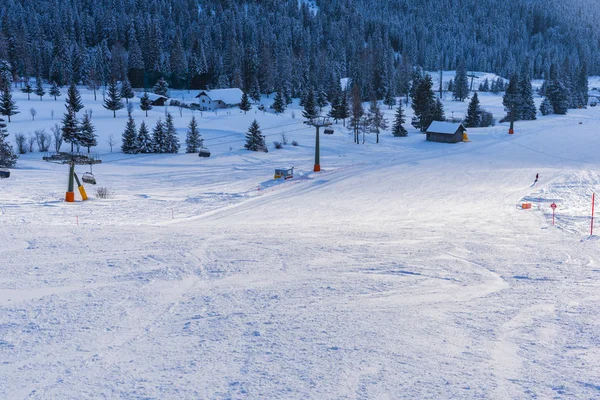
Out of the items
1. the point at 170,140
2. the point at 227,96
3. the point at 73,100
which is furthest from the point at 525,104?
the point at 73,100

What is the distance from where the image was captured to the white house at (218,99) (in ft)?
298

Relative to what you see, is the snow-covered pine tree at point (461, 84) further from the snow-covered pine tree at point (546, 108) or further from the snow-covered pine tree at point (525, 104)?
the snow-covered pine tree at point (525, 104)

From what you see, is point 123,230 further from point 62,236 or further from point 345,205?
point 345,205

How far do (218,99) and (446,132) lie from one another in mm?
44738

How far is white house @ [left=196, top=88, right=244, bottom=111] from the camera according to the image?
9088cm

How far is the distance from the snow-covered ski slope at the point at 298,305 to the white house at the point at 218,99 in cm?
6598

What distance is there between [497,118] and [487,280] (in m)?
83.1

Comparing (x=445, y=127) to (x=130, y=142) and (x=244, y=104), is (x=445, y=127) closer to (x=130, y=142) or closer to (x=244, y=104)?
(x=244, y=104)

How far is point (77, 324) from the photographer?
897 cm

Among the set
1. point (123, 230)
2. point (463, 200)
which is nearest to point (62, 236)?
point (123, 230)

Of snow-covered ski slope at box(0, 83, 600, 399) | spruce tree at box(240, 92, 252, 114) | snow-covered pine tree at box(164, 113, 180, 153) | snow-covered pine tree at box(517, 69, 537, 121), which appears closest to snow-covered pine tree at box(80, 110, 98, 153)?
snow-covered pine tree at box(164, 113, 180, 153)

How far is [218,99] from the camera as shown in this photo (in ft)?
298

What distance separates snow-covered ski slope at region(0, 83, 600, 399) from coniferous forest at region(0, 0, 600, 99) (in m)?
75.4

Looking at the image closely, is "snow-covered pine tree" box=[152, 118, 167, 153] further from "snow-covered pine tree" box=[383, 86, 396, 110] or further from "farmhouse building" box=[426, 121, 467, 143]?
"snow-covered pine tree" box=[383, 86, 396, 110]
